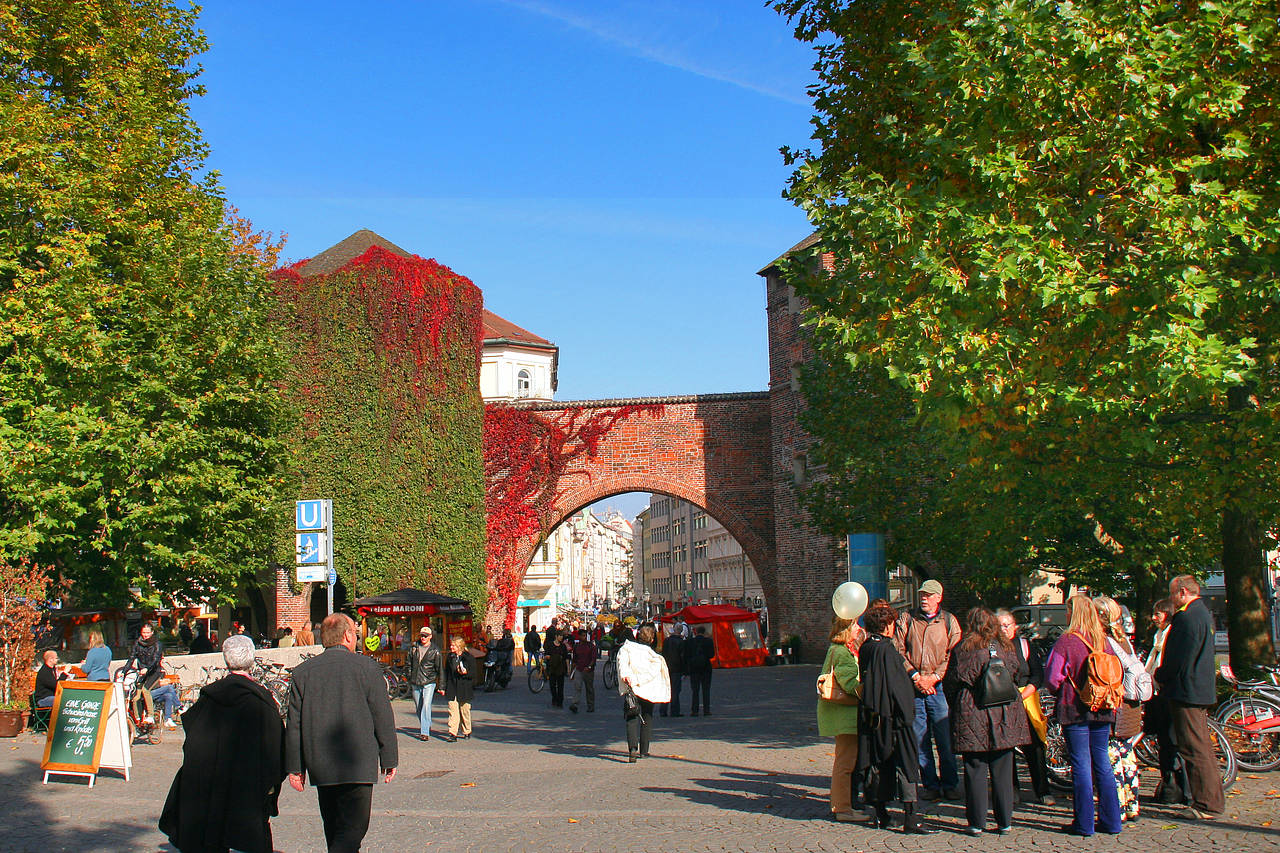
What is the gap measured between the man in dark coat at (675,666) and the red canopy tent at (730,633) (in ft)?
51.1

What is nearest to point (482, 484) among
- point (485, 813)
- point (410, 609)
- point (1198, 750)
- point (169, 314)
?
point (410, 609)

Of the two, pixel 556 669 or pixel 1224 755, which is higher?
pixel 1224 755

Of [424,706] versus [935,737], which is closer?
[935,737]

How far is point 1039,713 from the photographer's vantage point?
29.2 feet

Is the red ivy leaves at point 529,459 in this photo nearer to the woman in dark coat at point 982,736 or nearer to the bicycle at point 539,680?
the bicycle at point 539,680

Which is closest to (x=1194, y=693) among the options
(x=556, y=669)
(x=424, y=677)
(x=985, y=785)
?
(x=985, y=785)

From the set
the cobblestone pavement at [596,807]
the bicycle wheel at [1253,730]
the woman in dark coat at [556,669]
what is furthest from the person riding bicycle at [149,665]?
the bicycle wheel at [1253,730]

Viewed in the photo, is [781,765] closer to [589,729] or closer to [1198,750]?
[1198,750]

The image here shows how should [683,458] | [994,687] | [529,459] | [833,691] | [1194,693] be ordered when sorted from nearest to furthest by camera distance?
[994,687], [1194,693], [833,691], [529,459], [683,458]

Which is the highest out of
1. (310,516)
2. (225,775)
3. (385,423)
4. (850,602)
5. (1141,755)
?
(385,423)

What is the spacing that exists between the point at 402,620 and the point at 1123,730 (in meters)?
20.2

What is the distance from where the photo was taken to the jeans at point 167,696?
1614cm

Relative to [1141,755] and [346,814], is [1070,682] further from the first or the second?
[346,814]

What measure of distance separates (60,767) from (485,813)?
4970mm
